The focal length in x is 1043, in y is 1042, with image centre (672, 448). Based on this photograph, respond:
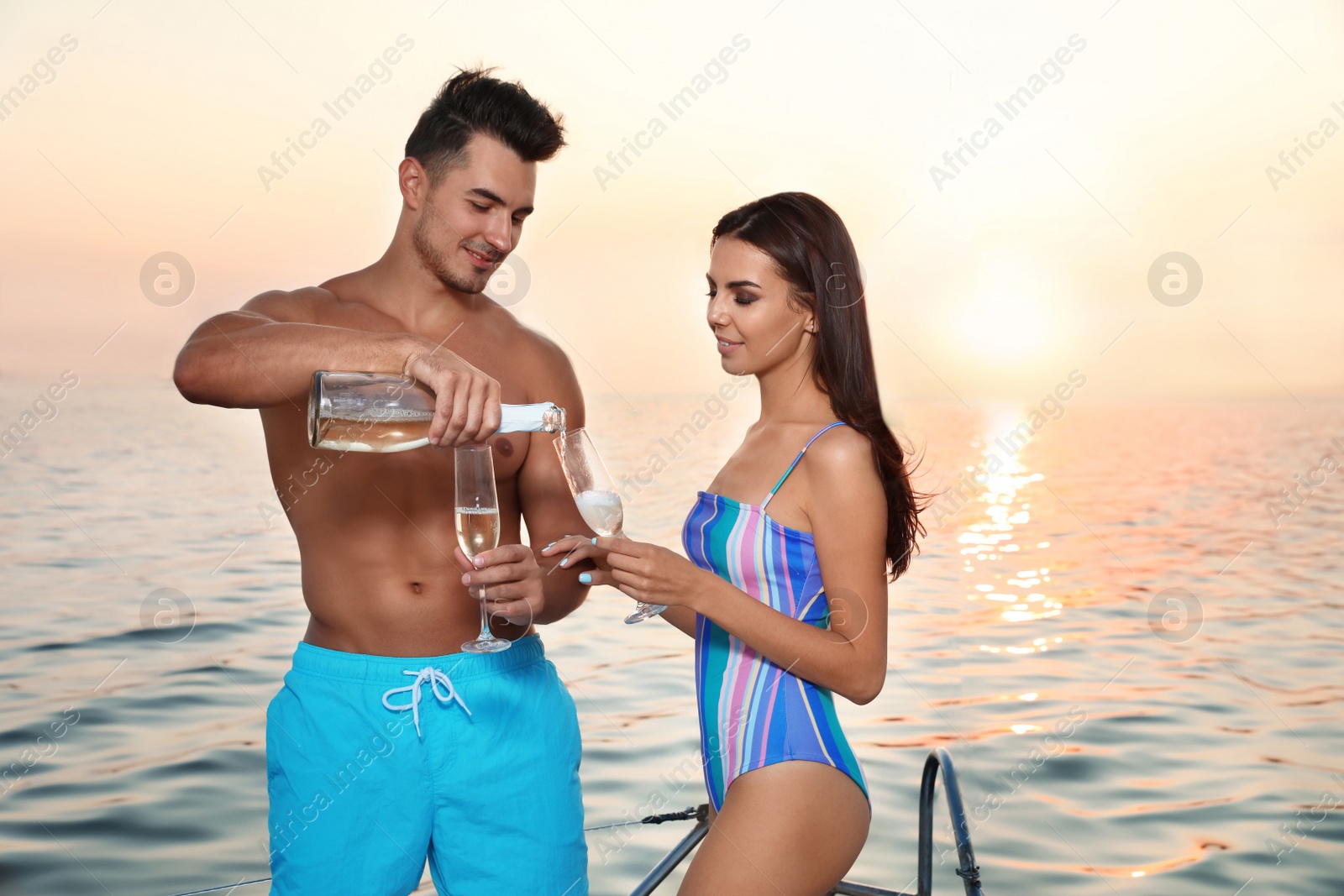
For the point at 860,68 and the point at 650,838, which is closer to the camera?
the point at 650,838

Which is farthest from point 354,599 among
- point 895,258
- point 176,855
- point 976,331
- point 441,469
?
point 895,258

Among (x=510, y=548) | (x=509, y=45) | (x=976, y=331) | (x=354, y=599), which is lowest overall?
(x=354, y=599)

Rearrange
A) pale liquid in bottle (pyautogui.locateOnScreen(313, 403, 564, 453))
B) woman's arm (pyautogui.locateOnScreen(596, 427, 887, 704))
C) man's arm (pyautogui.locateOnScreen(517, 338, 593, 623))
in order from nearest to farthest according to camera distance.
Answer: pale liquid in bottle (pyautogui.locateOnScreen(313, 403, 564, 453)) < woman's arm (pyautogui.locateOnScreen(596, 427, 887, 704)) < man's arm (pyautogui.locateOnScreen(517, 338, 593, 623))

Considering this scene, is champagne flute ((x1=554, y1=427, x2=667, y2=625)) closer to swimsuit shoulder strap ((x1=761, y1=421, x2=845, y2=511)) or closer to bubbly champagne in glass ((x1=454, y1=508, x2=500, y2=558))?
bubbly champagne in glass ((x1=454, y1=508, x2=500, y2=558))

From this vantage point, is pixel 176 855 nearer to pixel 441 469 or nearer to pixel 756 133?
pixel 441 469

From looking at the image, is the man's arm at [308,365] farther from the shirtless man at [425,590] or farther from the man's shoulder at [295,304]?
the man's shoulder at [295,304]

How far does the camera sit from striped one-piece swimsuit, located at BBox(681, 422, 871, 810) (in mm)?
1729

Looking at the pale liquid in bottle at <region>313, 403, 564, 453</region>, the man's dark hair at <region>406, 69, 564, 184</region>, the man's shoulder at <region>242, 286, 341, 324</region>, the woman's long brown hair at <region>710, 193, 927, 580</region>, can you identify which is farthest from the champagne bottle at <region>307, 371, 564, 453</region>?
the man's dark hair at <region>406, 69, 564, 184</region>

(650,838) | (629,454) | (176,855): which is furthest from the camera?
(629,454)

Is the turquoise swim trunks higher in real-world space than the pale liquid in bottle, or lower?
lower

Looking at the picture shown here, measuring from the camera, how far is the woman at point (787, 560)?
1640 millimetres

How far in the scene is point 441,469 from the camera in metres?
2.01

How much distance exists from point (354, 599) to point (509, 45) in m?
5.15

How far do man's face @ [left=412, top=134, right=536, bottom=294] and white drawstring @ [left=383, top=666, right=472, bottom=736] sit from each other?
741mm
